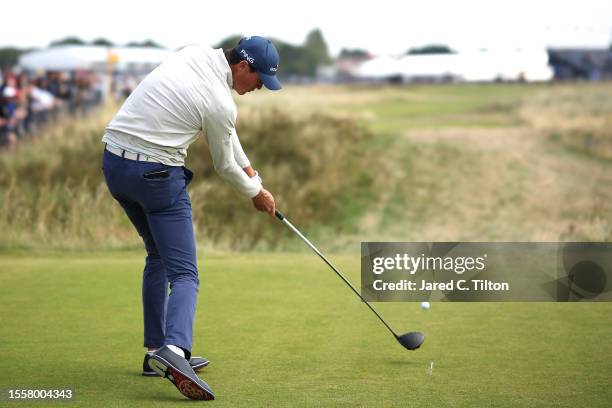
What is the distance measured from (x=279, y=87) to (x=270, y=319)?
2693 mm

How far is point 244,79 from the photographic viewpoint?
618cm

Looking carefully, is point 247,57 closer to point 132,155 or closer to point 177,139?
point 177,139

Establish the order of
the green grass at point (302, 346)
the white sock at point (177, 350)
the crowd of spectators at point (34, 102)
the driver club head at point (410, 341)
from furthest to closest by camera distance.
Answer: the crowd of spectators at point (34, 102) < the driver club head at point (410, 341) < the green grass at point (302, 346) < the white sock at point (177, 350)

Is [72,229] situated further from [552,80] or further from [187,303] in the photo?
[552,80]

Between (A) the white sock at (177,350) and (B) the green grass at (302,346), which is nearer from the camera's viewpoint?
(A) the white sock at (177,350)

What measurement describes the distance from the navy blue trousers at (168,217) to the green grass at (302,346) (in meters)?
0.44

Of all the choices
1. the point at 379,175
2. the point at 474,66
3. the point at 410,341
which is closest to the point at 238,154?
the point at 410,341

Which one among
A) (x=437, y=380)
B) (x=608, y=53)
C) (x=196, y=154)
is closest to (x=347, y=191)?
(x=196, y=154)

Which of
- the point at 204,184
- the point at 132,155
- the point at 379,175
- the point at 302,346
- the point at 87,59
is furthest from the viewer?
the point at 87,59

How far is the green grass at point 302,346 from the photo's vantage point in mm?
5973

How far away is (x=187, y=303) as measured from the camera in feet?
20.1

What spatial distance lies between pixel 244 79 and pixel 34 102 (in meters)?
21.1

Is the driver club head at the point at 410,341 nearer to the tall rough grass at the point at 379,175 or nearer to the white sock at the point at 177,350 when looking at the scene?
the white sock at the point at 177,350

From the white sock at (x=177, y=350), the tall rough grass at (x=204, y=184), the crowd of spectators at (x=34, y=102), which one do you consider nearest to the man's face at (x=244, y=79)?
the white sock at (x=177, y=350)
